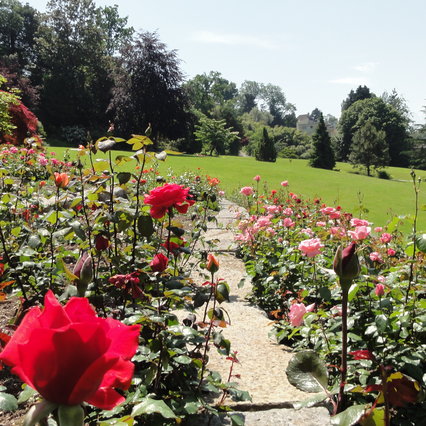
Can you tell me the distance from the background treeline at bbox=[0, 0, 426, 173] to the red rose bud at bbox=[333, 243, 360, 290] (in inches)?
800

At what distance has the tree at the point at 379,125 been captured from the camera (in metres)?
36.9

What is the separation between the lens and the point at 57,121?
90.6 ft

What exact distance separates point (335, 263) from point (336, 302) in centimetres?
181

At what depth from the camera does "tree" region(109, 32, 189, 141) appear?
79.7 ft

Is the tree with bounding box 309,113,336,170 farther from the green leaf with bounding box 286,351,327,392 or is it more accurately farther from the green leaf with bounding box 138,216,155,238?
the green leaf with bounding box 286,351,327,392

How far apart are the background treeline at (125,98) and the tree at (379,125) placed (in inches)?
3.6

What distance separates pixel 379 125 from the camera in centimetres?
3812

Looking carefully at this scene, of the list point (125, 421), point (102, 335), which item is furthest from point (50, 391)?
point (125, 421)

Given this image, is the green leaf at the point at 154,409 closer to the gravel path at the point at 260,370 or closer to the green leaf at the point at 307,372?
the green leaf at the point at 307,372

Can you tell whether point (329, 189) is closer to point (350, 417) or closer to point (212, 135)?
point (350, 417)

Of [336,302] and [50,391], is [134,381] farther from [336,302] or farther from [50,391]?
[336,302]

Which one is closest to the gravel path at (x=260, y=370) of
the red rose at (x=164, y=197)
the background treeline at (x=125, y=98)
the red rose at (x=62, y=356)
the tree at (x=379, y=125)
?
the red rose at (x=164, y=197)

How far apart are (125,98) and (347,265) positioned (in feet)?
82.2

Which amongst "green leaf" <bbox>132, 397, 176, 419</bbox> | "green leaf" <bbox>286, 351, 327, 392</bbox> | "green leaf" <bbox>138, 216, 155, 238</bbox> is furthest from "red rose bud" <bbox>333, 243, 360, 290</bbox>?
"green leaf" <bbox>138, 216, 155, 238</bbox>
